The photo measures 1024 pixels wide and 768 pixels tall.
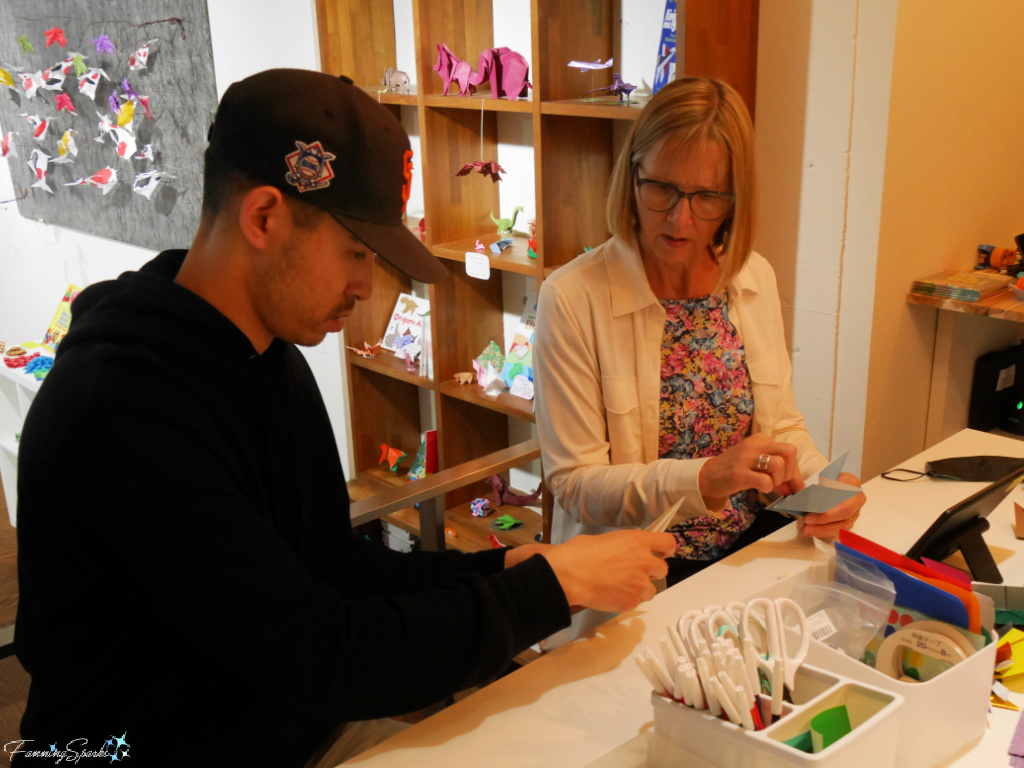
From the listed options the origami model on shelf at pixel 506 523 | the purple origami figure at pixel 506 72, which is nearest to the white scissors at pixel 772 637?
the purple origami figure at pixel 506 72

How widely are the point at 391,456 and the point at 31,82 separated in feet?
9.93

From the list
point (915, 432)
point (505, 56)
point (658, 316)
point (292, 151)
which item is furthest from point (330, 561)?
point (915, 432)

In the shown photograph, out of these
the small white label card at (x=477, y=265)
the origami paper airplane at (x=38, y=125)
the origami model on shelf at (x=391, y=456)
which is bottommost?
the origami model on shelf at (x=391, y=456)

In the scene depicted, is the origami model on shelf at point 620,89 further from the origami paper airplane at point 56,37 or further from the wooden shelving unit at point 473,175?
the origami paper airplane at point 56,37

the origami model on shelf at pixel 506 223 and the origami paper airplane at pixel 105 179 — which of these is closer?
the origami model on shelf at pixel 506 223

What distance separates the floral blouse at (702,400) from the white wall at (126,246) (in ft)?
5.90

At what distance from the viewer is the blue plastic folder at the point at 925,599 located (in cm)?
106

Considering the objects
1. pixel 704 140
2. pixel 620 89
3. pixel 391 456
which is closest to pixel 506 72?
pixel 620 89

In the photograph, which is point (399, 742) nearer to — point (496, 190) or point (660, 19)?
point (660, 19)

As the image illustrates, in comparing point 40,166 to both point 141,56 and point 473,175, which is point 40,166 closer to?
point 141,56

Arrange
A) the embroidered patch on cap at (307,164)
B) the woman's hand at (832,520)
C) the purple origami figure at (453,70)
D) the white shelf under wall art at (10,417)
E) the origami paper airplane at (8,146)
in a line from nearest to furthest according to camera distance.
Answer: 1. the embroidered patch on cap at (307,164)
2. the woman's hand at (832,520)
3. the purple origami figure at (453,70)
4. the white shelf under wall art at (10,417)
5. the origami paper airplane at (8,146)

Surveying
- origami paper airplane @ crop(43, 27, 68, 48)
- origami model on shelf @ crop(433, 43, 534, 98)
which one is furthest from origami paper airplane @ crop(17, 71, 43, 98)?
origami model on shelf @ crop(433, 43, 534, 98)

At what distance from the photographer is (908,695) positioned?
0.96 metres

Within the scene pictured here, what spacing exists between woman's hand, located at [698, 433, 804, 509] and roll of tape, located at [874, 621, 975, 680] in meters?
0.37
